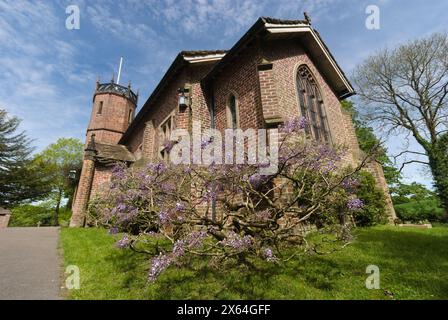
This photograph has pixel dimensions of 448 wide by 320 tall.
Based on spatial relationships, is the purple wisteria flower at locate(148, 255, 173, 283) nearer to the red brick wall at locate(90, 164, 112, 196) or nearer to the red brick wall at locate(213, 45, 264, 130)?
the red brick wall at locate(213, 45, 264, 130)

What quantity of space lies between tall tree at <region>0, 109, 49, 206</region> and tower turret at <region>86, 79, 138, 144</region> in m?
12.3

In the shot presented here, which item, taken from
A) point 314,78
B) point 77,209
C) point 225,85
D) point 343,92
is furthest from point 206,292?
point 77,209

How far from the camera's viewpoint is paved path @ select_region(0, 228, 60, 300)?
3562mm

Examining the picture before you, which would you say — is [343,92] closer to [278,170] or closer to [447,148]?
[447,148]

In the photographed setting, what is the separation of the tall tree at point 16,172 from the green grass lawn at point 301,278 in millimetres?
31764

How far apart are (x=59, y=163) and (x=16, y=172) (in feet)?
27.6

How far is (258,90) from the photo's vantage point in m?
7.56

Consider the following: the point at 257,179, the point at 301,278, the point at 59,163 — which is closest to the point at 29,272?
the point at 257,179

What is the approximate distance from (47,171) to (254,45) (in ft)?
114

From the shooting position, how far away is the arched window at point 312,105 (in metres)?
8.81

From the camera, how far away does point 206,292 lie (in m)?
3.34

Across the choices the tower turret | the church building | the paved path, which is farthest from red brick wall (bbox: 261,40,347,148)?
the tower turret

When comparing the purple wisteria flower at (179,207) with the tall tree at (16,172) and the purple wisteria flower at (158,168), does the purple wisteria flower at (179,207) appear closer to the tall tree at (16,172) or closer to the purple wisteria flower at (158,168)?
the purple wisteria flower at (158,168)
